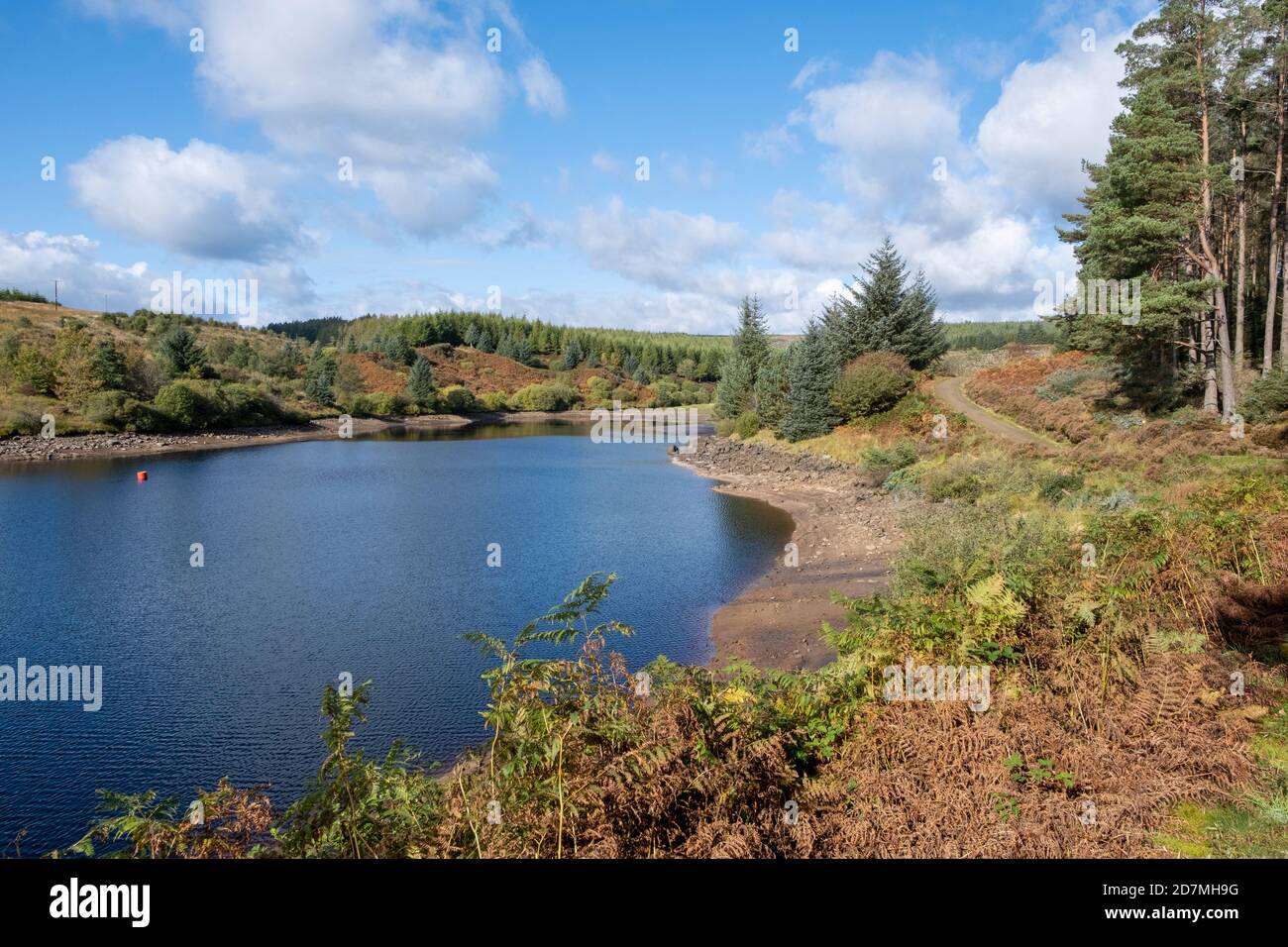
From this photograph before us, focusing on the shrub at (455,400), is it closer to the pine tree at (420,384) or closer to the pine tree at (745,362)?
the pine tree at (420,384)

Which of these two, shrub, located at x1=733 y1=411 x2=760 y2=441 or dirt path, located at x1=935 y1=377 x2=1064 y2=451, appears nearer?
dirt path, located at x1=935 y1=377 x2=1064 y2=451

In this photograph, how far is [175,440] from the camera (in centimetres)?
5850

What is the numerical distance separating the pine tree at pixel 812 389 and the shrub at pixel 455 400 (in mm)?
58722

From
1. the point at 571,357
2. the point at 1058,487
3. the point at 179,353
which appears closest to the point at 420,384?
the point at 179,353

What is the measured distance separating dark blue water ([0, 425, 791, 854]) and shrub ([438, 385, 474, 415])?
52.4 meters

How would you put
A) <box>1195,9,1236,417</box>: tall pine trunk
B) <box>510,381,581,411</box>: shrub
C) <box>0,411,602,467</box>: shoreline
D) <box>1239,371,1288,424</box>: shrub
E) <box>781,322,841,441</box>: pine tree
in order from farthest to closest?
<box>510,381,581,411</box>: shrub, <box>0,411,602,467</box>: shoreline, <box>781,322,841,441</box>: pine tree, <box>1195,9,1236,417</box>: tall pine trunk, <box>1239,371,1288,424</box>: shrub

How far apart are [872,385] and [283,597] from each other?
33127 millimetres

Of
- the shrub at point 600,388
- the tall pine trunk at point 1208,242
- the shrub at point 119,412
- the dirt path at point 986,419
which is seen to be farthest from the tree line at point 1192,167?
the shrub at point 600,388

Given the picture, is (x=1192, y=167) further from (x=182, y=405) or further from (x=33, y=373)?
(x=33, y=373)

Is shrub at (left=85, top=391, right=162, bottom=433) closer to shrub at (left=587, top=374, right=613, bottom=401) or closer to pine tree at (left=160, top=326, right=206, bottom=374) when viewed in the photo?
pine tree at (left=160, top=326, right=206, bottom=374)

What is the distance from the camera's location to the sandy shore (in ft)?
53.3

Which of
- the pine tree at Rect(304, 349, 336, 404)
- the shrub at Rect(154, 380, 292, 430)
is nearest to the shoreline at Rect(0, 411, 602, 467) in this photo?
the shrub at Rect(154, 380, 292, 430)
